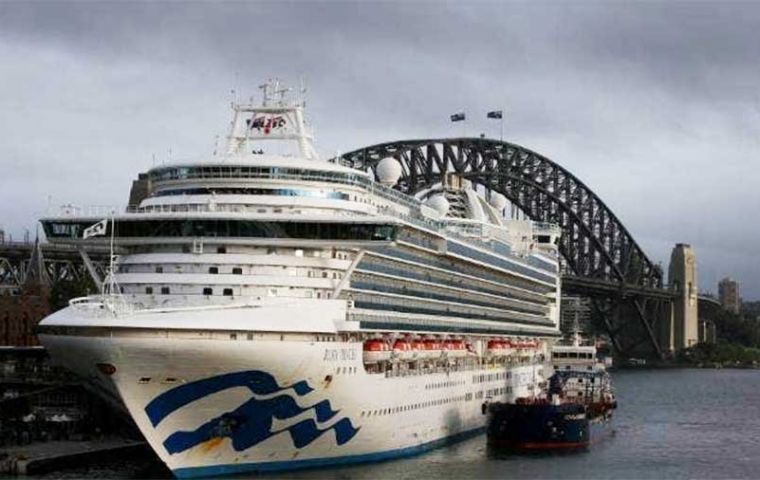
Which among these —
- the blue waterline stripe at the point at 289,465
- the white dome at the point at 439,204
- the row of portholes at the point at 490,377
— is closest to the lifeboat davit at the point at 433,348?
the blue waterline stripe at the point at 289,465

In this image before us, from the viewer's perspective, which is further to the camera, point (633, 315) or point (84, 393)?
point (633, 315)

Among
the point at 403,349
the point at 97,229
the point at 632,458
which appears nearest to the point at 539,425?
the point at 632,458

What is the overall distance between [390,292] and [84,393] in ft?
54.8

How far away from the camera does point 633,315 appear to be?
186875 millimetres

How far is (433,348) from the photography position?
52812 millimetres

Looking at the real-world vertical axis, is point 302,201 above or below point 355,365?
above

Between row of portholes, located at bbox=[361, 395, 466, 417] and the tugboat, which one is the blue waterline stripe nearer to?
row of portholes, located at bbox=[361, 395, 466, 417]

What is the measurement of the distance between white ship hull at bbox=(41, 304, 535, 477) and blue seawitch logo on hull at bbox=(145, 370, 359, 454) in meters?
0.03

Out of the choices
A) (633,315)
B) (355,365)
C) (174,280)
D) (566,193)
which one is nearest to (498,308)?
(355,365)

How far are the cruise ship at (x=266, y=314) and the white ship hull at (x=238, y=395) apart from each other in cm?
5

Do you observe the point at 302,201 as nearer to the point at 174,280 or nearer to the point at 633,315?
the point at 174,280

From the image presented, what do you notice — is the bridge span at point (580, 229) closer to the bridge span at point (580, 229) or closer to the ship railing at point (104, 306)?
the bridge span at point (580, 229)

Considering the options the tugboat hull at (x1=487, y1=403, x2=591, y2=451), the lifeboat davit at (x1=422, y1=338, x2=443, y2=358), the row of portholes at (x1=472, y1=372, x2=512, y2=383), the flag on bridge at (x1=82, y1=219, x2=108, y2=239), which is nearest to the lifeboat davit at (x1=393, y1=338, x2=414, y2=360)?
the lifeboat davit at (x1=422, y1=338, x2=443, y2=358)

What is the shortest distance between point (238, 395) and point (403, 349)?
32.5 ft
